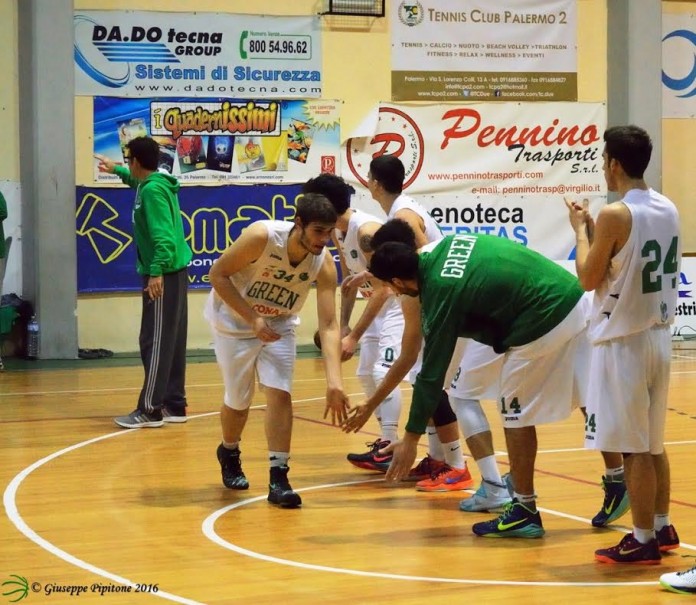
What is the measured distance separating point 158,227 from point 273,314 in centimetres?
275

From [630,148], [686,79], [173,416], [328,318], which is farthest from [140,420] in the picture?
[686,79]

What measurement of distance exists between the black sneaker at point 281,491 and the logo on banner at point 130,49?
8.39 m

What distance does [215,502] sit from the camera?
645cm

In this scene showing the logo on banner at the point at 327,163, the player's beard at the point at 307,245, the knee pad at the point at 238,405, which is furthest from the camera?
the logo on banner at the point at 327,163

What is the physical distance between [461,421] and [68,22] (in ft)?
28.6

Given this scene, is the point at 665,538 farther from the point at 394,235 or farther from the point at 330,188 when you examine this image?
the point at 330,188

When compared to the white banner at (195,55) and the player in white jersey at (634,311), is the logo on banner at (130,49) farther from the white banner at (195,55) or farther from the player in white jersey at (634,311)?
the player in white jersey at (634,311)

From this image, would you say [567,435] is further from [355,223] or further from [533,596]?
[533,596]

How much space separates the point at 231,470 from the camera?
22.2 feet

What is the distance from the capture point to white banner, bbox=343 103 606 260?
49.1 ft

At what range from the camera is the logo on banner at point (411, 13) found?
14.8 m

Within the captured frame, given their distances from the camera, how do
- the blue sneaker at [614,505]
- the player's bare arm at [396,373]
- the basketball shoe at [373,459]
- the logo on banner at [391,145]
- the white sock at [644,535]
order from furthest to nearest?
the logo on banner at [391,145], the basketball shoe at [373,459], the blue sneaker at [614,505], the player's bare arm at [396,373], the white sock at [644,535]

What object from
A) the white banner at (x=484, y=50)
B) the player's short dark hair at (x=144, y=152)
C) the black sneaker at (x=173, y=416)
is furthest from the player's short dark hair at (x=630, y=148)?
the white banner at (x=484, y=50)

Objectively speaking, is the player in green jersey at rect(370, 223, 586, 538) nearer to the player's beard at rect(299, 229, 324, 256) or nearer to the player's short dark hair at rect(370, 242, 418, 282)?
the player's short dark hair at rect(370, 242, 418, 282)
